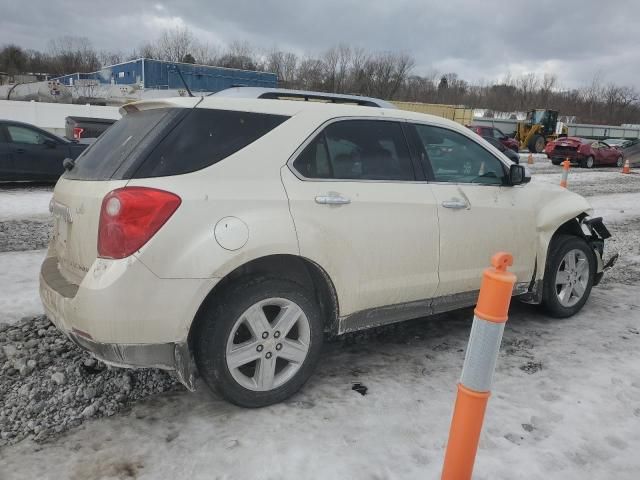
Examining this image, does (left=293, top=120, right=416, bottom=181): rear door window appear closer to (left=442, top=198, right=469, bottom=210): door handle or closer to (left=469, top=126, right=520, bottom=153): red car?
(left=442, top=198, right=469, bottom=210): door handle

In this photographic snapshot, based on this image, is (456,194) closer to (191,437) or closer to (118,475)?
(191,437)

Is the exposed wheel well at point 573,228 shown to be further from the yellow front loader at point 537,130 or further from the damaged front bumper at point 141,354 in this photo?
the yellow front loader at point 537,130

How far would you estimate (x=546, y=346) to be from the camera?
162 inches

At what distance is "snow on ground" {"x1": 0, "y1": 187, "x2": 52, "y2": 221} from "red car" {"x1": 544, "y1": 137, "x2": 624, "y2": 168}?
21.6m

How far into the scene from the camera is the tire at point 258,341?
277 cm

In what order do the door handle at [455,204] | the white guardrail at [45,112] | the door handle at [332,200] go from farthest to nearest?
the white guardrail at [45,112] < the door handle at [455,204] < the door handle at [332,200]

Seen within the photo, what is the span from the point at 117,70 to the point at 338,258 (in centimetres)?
5801

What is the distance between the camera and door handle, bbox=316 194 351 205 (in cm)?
305

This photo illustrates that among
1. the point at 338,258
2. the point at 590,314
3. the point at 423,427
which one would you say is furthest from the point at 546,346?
the point at 338,258

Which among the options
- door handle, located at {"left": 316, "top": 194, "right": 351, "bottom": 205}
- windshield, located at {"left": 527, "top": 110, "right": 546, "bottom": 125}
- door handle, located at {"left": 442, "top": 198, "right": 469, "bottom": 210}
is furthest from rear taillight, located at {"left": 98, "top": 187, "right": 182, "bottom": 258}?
windshield, located at {"left": 527, "top": 110, "right": 546, "bottom": 125}

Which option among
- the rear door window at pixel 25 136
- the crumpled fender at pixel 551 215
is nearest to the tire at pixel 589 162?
the crumpled fender at pixel 551 215

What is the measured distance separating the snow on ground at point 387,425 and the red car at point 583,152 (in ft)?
72.9

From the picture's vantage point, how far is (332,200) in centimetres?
309

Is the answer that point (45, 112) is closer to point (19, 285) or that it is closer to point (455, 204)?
point (19, 285)
